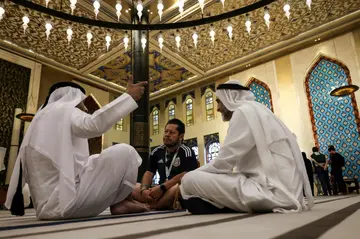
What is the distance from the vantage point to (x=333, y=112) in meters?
8.44

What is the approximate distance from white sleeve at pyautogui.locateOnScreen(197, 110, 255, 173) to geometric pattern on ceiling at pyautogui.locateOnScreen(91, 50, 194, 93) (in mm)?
8344

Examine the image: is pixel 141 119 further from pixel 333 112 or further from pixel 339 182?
pixel 333 112

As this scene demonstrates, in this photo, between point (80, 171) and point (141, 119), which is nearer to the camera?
point (80, 171)

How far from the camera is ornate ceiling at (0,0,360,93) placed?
743 centimetres

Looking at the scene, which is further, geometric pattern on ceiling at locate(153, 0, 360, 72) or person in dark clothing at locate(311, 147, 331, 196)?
geometric pattern on ceiling at locate(153, 0, 360, 72)

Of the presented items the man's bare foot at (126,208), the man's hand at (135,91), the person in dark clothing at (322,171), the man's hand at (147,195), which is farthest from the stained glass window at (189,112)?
the man's hand at (135,91)

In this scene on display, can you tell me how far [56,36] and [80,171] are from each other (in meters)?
7.71

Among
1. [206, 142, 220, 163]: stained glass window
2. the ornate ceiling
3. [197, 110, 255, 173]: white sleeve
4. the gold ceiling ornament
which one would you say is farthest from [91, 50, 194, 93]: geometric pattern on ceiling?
[197, 110, 255, 173]: white sleeve

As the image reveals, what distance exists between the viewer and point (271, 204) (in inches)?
67.8

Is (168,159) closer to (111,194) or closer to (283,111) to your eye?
(111,194)

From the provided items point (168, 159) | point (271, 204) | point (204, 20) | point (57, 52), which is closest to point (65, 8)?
point (57, 52)

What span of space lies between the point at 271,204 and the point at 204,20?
10.9 feet

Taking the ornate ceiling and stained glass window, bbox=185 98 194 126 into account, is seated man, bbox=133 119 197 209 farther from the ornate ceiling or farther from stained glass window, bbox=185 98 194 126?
stained glass window, bbox=185 98 194 126

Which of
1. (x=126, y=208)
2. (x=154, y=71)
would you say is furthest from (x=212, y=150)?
(x=126, y=208)
